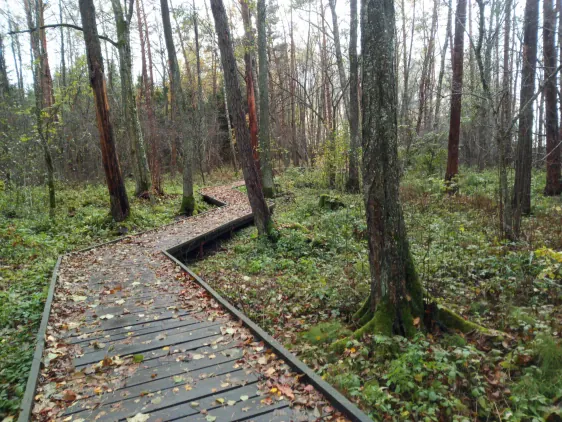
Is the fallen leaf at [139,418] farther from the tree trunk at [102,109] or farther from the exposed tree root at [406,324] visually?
the tree trunk at [102,109]

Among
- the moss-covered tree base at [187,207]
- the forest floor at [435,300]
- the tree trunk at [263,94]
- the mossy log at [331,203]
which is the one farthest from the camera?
the tree trunk at [263,94]

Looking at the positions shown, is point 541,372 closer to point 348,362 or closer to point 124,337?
point 348,362

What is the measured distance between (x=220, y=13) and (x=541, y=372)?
9.05 meters

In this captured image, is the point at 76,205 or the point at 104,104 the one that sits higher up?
the point at 104,104

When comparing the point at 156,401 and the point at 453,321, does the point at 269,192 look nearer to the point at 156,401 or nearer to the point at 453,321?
the point at 453,321

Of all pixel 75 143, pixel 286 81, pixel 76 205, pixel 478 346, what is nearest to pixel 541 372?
pixel 478 346

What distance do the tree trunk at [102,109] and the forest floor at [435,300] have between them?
3527 millimetres

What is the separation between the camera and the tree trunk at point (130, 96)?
13945 millimetres

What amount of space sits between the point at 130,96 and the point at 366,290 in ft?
41.9

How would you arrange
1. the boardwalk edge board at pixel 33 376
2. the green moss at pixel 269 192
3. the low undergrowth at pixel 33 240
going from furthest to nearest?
1. the green moss at pixel 269 192
2. the low undergrowth at pixel 33 240
3. the boardwalk edge board at pixel 33 376

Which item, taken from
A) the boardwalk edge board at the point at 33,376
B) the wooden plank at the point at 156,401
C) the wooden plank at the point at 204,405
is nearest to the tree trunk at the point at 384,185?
the wooden plank at the point at 204,405

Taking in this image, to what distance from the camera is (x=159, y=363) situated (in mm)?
4094

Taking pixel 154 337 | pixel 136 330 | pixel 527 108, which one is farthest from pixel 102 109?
pixel 527 108

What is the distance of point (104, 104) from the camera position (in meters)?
10.6
